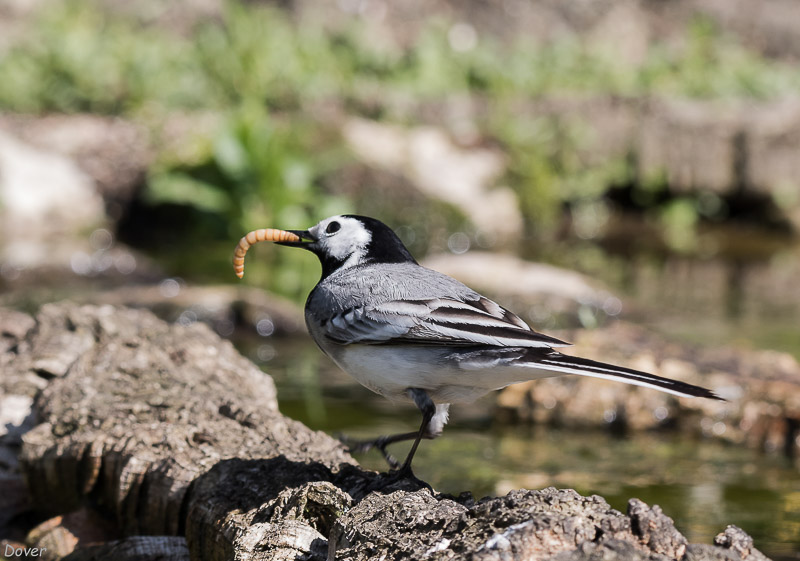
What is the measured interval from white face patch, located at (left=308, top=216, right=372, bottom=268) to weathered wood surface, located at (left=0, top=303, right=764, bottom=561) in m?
0.71

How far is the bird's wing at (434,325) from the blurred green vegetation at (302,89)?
871 cm

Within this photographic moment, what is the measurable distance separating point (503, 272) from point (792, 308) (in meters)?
3.19

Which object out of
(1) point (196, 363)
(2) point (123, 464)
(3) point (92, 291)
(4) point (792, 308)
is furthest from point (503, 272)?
(2) point (123, 464)

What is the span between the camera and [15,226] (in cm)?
1298

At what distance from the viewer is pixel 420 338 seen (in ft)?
11.4

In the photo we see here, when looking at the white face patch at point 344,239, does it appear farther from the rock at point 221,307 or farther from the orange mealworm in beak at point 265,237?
the rock at point 221,307

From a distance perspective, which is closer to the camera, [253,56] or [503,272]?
[503,272]

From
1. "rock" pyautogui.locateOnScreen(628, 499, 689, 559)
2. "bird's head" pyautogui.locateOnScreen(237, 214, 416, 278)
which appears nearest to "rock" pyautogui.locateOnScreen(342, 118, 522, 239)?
"bird's head" pyautogui.locateOnScreen(237, 214, 416, 278)

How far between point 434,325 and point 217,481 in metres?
0.97

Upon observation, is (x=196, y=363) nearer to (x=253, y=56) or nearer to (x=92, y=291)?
(x=92, y=291)

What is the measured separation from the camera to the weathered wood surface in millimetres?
2619

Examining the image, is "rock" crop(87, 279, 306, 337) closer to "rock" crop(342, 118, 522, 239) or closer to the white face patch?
the white face patch

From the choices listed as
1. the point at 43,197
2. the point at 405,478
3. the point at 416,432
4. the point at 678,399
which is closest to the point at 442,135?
the point at 43,197

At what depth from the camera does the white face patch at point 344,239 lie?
163 inches
